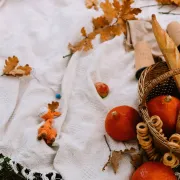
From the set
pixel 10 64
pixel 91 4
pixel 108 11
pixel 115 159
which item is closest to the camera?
pixel 115 159

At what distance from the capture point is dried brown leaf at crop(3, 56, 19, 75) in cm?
127

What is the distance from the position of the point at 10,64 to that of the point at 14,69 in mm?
23

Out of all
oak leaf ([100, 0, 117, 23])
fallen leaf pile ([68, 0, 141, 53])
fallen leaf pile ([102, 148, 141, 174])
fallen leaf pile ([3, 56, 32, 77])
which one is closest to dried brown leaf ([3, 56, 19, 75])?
fallen leaf pile ([3, 56, 32, 77])

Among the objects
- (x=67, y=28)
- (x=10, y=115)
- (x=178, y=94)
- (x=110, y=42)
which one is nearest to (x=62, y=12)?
(x=67, y=28)

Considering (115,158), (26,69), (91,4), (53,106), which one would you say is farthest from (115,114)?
(91,4)

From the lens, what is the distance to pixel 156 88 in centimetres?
108

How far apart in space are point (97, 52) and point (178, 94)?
1.22ft

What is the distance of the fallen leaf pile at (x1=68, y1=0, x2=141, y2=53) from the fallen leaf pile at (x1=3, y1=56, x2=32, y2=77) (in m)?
0.20

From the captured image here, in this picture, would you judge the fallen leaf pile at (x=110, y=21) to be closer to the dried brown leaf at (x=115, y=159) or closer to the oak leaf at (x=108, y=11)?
the oak leaf at (x=108, y=11)

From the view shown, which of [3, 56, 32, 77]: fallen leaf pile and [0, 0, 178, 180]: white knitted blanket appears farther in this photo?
Answer: [3, 56, 32, 77]: fallen leaf pile

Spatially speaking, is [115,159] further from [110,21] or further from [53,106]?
[110,21]

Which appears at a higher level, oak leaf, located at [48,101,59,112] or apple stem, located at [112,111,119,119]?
apple stem, located at [112,111,119,119]

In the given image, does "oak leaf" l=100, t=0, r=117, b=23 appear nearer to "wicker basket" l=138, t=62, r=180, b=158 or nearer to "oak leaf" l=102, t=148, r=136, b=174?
"wicker basket" l=138, t=62, r=180, b=158

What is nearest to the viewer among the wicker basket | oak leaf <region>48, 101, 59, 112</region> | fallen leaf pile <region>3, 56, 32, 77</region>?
the wicker basket
